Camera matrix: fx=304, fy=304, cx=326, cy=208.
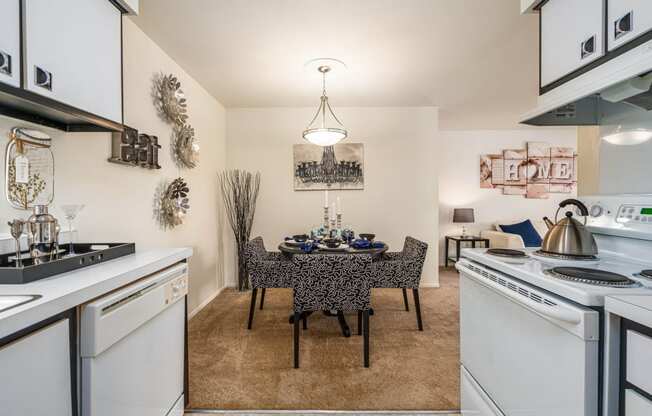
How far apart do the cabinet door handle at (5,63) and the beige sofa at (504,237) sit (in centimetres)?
501

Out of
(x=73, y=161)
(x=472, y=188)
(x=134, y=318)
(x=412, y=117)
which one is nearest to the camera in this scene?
(x=134, y=318)

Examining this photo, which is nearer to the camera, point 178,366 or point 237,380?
point 178,366

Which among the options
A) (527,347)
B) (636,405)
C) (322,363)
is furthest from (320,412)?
(636,405)

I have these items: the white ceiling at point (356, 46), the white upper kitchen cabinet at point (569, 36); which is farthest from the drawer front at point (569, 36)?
the white ceiling at point (356, 46)

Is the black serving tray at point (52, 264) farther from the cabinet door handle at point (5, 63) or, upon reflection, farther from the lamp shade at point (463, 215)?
the lamp shade at point (463, 215)

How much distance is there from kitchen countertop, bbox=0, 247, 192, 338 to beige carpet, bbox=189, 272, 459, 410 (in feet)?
3.39

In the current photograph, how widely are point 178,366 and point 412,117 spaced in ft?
13.0

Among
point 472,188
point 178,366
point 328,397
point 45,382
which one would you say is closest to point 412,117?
point 472,188

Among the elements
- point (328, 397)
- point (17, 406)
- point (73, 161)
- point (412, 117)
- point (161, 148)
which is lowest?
point (328, 397)

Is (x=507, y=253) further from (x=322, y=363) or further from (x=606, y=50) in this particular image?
(x=322, y=363)

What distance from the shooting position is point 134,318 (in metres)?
1.14


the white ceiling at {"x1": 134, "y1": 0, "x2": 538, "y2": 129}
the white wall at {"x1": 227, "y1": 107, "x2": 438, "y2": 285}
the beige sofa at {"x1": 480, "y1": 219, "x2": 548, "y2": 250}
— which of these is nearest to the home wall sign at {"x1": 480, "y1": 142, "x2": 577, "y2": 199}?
the beige sofa at {"x1": 480, "y1": 219, "x2": 548, "y2": 250}

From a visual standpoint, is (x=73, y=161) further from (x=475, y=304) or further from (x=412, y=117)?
(x=412, y=117)

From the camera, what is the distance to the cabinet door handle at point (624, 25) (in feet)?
3.38
